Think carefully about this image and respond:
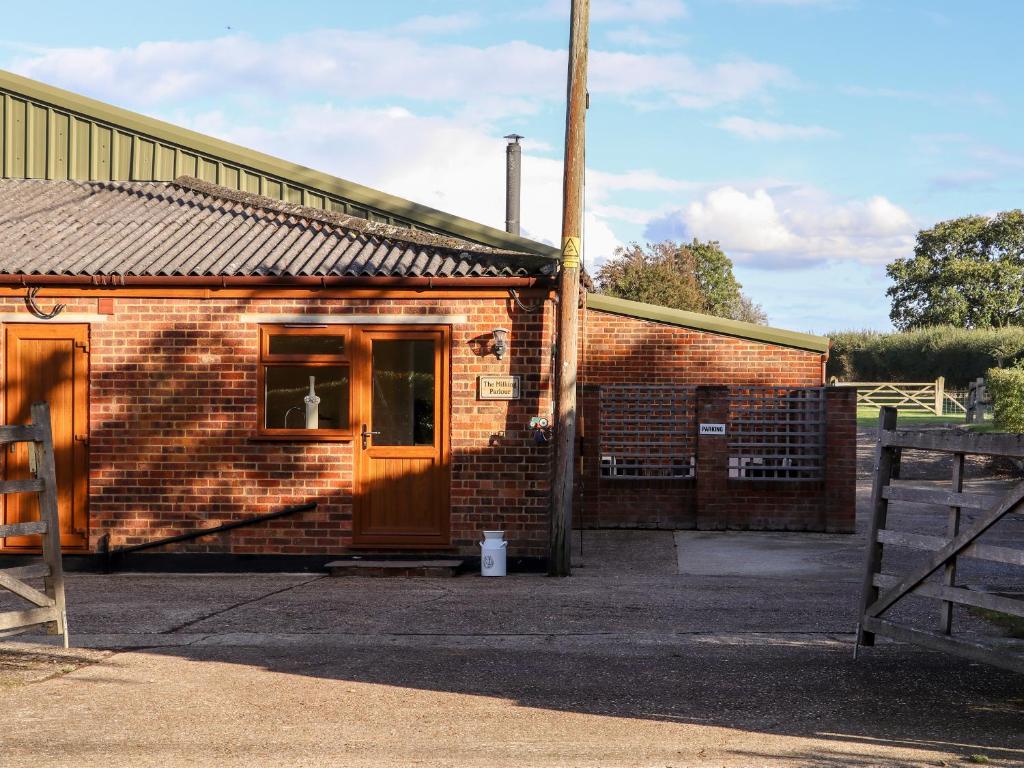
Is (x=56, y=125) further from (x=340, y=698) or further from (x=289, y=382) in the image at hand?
(x=340, y=698)

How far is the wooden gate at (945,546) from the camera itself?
640 cm

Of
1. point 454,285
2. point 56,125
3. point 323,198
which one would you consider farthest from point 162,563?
point 56,125

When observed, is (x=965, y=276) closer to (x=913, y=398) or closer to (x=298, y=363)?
(x=913, y=398)

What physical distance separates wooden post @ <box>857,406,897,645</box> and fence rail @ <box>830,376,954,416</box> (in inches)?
1346

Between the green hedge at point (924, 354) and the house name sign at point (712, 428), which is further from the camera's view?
the green hedge at point (924, 354)

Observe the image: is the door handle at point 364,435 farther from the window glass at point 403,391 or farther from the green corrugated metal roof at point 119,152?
the green corrugated metal roof at point 119,152

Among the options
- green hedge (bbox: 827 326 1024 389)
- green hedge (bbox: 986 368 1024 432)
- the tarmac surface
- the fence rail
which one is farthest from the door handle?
green hedge (bbox: 827 326 1024 389)

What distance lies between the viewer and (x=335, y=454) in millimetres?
12500

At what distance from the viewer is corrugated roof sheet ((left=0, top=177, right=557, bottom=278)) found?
12.5 meters

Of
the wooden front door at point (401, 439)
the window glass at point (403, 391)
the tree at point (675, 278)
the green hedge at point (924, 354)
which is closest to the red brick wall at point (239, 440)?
the wooden front door at point (401, 439)

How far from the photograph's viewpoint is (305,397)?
12.6 metres

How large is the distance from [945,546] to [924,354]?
46.7 metres

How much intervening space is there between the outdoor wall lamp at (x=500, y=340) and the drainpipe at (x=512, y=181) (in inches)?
377

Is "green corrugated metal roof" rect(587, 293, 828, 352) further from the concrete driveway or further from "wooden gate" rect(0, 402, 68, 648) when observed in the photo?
"wooden gate" rect(0, 402, 68, 648)
